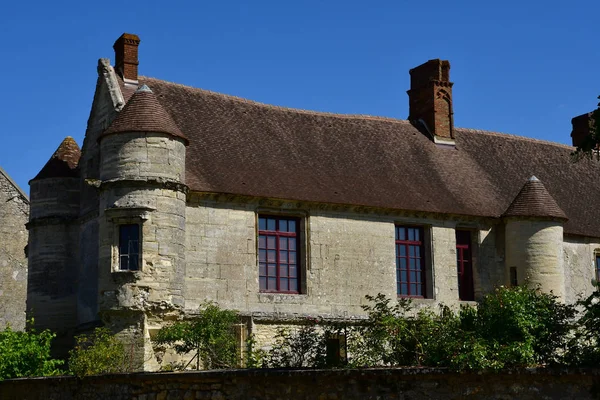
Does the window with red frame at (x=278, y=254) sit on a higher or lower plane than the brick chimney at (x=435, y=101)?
lower

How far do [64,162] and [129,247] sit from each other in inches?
174

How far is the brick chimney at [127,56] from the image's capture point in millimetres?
20703

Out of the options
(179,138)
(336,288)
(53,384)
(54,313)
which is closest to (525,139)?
(336,288)

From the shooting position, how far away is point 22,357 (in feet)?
47.8

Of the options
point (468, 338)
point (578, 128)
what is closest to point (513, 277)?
point (578, 128)

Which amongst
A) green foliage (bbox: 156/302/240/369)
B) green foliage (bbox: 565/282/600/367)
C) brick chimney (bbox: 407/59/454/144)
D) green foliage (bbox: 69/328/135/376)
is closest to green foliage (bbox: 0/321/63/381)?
green foliage (bbox: 69/328/135/376)

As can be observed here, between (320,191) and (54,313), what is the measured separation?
637 centimetres

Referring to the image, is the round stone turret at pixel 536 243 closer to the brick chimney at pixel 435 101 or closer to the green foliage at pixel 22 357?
the brick chimney at pixel 435 101

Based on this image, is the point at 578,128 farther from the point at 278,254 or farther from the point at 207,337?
the point at 207,337

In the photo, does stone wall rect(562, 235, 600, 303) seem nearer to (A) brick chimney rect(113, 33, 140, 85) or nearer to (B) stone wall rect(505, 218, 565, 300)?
(B) stone wall rect(505, 218, 565, 300)

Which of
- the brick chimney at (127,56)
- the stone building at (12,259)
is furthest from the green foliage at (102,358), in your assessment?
the stone building at (12,259)

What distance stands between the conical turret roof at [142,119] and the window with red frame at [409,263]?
5.61m

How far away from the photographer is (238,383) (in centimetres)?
949

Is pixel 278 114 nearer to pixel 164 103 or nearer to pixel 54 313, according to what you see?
pixel 164 103
